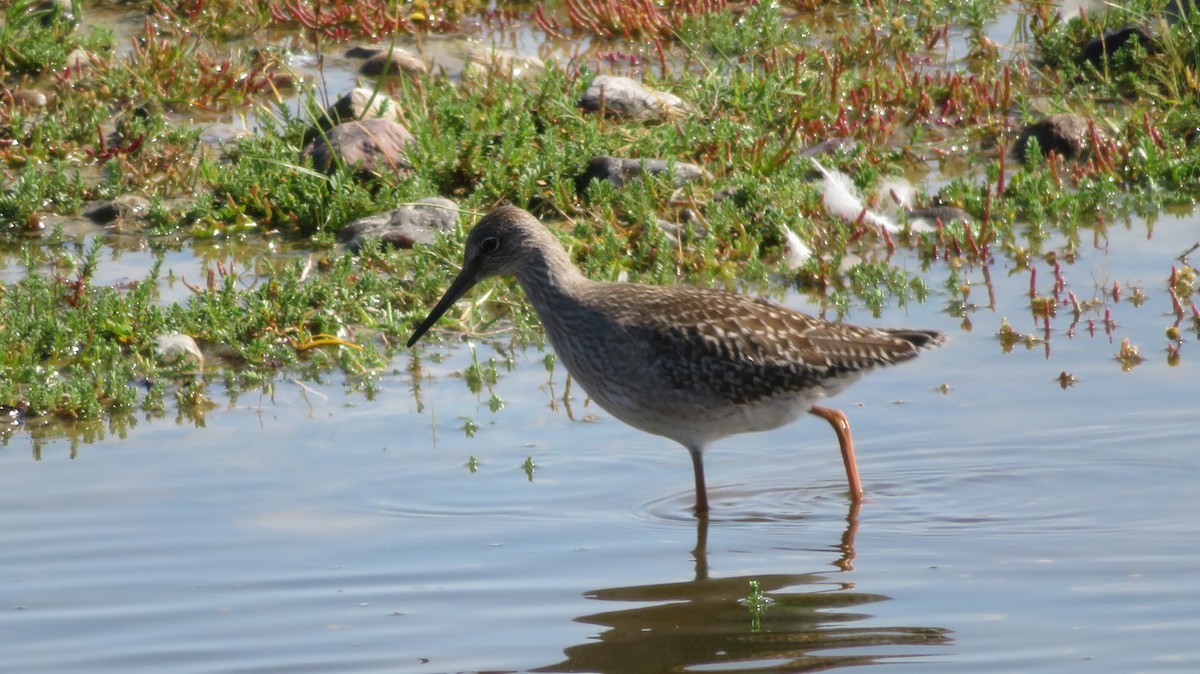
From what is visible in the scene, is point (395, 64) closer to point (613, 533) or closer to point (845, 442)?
point (845, 442)

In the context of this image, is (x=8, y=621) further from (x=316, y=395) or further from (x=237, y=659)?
(x=316, y=395)

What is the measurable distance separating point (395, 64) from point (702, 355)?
6061 millimetres

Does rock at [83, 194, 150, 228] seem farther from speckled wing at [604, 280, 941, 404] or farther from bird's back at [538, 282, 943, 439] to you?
speckled wing at [604, 280, 941, 404]

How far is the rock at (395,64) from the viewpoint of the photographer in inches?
485

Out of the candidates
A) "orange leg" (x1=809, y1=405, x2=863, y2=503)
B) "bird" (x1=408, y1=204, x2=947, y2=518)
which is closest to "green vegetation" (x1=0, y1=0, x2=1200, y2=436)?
"bird" (x1=408, y1=204, x2=947, y2=518)

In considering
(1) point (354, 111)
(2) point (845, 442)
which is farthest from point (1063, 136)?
(1) point (354, 111)

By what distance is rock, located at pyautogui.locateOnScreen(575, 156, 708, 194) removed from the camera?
10109 mm

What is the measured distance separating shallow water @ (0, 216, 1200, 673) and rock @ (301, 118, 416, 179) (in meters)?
1.97

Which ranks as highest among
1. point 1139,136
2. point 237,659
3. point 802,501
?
point 1139,136

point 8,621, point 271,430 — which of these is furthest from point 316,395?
point 8,621

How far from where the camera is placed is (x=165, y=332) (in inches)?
339

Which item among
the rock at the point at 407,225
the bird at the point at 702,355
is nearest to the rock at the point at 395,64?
the rock at the point at 407,225

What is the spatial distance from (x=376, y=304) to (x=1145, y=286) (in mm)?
4336

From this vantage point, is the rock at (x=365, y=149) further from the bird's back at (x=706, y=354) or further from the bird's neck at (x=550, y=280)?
the bird's back at (x=706, y=354)
